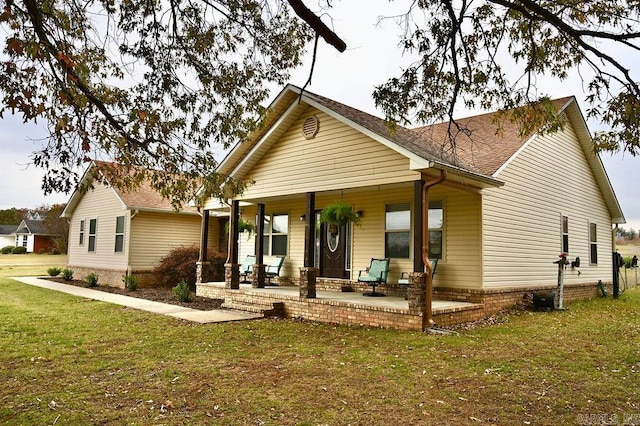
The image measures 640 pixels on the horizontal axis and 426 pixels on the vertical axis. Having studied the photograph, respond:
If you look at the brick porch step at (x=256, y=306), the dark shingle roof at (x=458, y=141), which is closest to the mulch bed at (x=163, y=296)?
the brick porch step at (x=256, y=306)

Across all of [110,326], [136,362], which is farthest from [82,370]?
[110,326]

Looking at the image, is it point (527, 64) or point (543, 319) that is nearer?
point (527, 64)

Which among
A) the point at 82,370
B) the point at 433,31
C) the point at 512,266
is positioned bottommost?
the point at 82,370

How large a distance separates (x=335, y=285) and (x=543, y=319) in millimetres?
5300

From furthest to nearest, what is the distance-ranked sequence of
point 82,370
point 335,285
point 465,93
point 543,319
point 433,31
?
point 335,285 → point 543,319 → point 465,93 → point 433,31 → point 82,370

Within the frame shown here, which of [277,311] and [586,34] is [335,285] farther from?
[586,34]

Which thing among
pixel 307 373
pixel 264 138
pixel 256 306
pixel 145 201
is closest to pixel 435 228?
pixel 256 306

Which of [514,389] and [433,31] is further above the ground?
[433,31]

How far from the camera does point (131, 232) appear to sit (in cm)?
1800

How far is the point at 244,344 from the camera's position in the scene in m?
7.72

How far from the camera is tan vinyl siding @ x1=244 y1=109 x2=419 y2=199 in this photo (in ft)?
32.3

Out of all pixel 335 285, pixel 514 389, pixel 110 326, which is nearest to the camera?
pixel 514 389

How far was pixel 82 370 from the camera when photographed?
6016 millimetres

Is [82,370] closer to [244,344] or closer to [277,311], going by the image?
[244,344]
